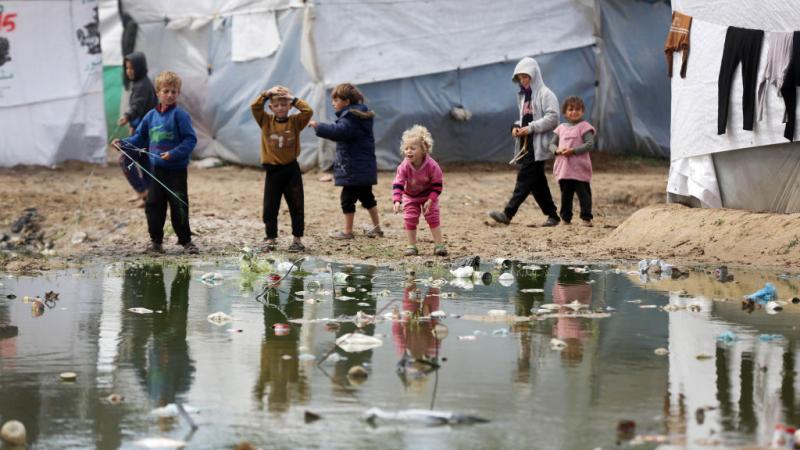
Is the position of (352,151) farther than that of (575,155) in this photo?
No

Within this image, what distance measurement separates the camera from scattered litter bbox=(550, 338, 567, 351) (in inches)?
278

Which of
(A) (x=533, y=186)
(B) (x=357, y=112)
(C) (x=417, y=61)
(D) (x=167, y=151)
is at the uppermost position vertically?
(C) (x=417, y=61)

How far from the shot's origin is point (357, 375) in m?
6.34

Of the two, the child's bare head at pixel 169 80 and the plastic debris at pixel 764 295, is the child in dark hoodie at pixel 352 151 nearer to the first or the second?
the child's bare head at pixel 169 80

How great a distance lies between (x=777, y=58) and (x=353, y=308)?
16.4ft

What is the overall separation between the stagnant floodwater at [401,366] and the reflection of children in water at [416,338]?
0.6 inches

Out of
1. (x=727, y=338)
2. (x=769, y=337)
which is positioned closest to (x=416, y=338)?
(x=727, y=338)

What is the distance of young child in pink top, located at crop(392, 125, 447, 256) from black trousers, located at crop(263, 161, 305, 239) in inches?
40.1

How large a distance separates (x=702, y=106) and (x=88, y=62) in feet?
38.0

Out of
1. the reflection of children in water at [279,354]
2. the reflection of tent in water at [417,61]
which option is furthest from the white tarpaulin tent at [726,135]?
the reflection of tent in water at [417,61]

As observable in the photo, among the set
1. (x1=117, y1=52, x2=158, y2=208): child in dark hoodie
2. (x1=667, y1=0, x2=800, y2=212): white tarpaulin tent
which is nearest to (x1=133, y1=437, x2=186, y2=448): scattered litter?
(x1=667, y1=0, x2=800, y2=212): white tarpaulin tent

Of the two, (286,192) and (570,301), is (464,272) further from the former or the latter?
(286,192)

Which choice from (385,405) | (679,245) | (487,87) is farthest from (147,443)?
(487,87)

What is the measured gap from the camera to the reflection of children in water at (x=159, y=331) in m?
6.30
